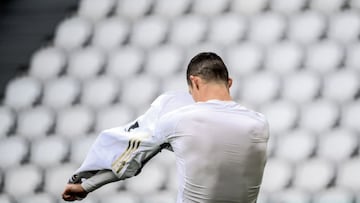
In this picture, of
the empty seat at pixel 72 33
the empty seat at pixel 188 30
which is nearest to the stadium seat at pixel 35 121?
the empty seat at pixel 72 33

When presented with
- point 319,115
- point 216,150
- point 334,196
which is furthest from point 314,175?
point 216,150

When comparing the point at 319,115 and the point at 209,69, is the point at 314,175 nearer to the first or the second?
the point at 319,115

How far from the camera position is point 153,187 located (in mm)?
2717

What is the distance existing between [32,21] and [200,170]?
1841 mm

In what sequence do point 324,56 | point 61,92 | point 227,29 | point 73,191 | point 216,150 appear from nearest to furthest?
point 216,150
point 73,191
point 324,56
point 227,29
point 61,92

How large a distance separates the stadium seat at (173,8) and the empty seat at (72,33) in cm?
30

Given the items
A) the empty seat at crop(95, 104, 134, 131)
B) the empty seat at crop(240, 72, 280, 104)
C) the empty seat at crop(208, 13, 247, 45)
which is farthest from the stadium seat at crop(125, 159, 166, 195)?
the empty seat at crop(208, 13, 247, 45)

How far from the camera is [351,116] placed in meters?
2.62

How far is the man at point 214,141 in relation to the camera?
54.2 inches

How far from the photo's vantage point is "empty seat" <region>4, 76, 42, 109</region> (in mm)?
2924

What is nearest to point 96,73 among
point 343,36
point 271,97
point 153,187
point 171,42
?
point 171,42

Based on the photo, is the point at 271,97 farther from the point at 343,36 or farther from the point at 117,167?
the point at 117,167

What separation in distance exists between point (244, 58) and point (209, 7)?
0.25 m

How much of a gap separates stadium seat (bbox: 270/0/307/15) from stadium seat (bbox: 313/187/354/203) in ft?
2.15
